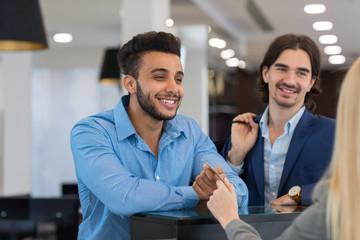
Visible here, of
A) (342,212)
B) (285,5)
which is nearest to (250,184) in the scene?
(342,212)

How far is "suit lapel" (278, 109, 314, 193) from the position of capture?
89.0 inches

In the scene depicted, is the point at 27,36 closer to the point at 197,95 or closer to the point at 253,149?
the point at 253,149

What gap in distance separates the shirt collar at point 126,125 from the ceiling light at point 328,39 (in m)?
7.75

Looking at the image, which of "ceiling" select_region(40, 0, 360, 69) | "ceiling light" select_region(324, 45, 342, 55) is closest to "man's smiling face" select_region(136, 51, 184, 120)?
"ceiling" select_region(40, 0, 360, 69)

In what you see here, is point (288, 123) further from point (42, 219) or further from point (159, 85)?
point (42, 219)

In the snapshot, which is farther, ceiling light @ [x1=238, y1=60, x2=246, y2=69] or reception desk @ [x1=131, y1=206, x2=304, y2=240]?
ceiling light @ [x1=238, y1=60, x2=246, y2=69]

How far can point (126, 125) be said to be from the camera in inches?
79.9

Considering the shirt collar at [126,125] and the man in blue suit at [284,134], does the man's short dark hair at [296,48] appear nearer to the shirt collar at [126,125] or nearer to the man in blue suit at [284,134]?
the man in blue suit at [284,134]

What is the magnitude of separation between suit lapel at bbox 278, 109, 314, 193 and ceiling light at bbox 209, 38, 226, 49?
15.7 ft

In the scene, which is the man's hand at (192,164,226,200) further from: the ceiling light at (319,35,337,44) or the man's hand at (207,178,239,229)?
the ceiling light at (319,35,337,44)

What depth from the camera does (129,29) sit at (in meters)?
5.07

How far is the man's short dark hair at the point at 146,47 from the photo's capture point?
2.16 m

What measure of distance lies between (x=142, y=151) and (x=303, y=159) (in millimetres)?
647

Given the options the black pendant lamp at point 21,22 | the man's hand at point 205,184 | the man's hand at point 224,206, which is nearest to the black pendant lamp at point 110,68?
the black pendant lamp at point 21,22
